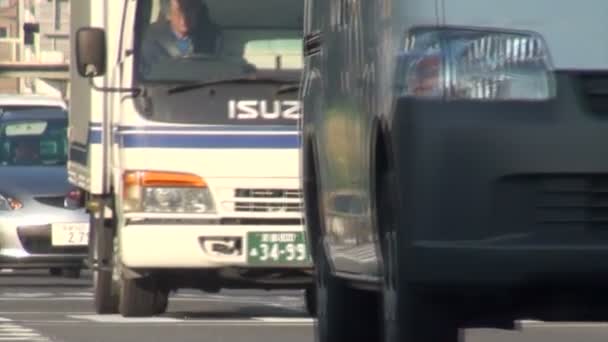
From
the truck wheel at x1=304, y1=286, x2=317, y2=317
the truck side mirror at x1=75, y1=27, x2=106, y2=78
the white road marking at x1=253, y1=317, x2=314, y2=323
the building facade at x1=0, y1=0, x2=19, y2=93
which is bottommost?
the building facade at x1=0, y1=0, x2=19, y2=93

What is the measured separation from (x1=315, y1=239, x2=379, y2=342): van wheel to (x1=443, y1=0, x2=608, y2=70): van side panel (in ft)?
10.8

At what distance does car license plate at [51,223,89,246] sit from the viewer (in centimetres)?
2150

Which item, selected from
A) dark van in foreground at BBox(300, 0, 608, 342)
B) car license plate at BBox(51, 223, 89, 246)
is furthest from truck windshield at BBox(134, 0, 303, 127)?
dark van in foreground at BBox(300, 0, 608, 342)

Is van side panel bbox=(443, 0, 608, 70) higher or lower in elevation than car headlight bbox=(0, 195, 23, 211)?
higher

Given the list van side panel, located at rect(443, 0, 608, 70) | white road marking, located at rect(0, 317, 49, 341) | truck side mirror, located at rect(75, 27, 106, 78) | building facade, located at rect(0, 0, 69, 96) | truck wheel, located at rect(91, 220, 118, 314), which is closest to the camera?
van side panel, located at rect(443, 0, 608, 70)

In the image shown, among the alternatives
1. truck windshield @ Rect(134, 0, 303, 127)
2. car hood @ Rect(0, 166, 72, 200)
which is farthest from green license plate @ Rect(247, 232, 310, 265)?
car hood @ Rect(0, 166, 72, 200)

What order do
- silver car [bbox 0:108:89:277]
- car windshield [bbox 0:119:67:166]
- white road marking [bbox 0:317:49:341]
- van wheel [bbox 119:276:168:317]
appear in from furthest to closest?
car windshield [bbox 0:119:67:166] → silver car [bbox 0:108:89:277] → van wheel [bbox 119:276:168:317] → white road marking [bbox 0:317:49:341]

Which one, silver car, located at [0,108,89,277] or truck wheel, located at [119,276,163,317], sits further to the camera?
silver car, located at [0,108,89,277]

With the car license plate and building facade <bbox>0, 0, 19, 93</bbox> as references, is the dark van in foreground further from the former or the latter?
building facade <bbox>0, 0, 19, 93</bbox>

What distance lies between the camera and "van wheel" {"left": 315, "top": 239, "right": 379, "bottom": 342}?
11.4m

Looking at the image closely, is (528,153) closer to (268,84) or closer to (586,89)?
(586,89)

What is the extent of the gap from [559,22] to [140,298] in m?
9.34

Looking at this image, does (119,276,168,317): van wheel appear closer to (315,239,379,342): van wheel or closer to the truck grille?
the truck grille

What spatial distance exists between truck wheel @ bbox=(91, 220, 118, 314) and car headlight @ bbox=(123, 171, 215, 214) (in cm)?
159
